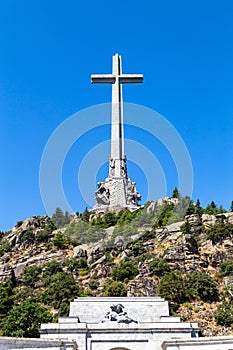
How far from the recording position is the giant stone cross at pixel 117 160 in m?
71.1

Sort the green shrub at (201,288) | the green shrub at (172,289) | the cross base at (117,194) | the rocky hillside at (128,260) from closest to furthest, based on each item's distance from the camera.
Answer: the green shrub at (172,289)
the rocky hillside at (128,260)
the green shrub at (201,288)
the cross base at (117,194)

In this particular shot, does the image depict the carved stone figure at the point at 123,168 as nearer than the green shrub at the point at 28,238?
Yes

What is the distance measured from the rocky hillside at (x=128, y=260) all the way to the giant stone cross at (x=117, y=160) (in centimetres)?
319

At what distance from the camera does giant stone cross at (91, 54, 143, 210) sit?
71125 millimetres

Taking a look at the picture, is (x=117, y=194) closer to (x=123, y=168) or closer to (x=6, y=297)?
(x=123, y=168)

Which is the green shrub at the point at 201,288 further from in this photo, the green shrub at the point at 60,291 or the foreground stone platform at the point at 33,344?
the foreground stone platform at the point at 33,344

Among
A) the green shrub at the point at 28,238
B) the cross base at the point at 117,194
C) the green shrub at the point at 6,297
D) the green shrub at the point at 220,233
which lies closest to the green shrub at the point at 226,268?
the green shrub at the point at 220,233

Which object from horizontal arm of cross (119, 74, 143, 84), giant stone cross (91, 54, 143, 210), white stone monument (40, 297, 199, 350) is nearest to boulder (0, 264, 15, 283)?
giant stone cross (91, 54, 143, 210)

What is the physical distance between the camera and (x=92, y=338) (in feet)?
93.5

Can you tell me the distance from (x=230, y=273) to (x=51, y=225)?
110 ft

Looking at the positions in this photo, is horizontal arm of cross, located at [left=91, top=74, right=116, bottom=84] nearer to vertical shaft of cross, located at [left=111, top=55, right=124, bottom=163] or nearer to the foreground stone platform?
vertical shaft of cross, located at [left=111, top=55, right=124, bottom=163]

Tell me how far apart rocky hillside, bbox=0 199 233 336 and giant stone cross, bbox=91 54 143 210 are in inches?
126

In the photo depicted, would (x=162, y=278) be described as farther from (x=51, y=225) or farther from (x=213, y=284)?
(x=51, y=225)

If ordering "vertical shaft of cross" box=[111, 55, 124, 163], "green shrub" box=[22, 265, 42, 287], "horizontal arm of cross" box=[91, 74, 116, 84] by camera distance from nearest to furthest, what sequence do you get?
"green shrub" box=[22, 265, 42, 287], "vertical shaft of cross" box=[111, 55, 124, 163], "horizontal arm of cross" box=[91, 74, 116, 84]
